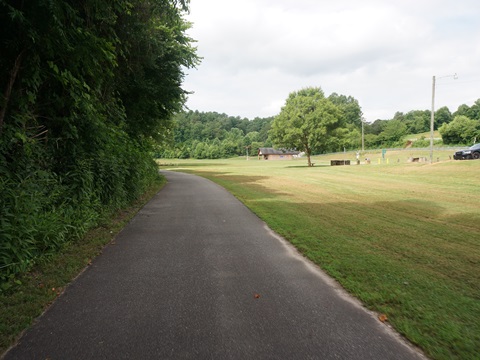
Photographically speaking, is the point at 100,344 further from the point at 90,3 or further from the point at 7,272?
the point at 90,3

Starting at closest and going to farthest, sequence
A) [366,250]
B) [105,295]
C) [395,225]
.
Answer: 1. [105,295]
2. [366,250]
3. [395,225]

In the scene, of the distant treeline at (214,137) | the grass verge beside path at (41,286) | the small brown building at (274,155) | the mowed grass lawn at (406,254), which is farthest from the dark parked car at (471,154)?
the small brown building at (274,155)

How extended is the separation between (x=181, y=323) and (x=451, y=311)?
9.63 feet

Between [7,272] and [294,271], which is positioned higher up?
[7,272]

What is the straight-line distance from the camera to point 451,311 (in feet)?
10.2

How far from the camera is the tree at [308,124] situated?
148 feet

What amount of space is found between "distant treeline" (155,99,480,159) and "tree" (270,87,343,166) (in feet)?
9.35

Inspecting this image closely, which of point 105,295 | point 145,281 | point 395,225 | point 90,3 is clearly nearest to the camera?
point 105,295

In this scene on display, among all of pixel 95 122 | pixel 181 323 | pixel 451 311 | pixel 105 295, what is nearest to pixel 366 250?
pixel 451 311

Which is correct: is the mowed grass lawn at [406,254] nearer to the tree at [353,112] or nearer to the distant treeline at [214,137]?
the distant treeline at [214,137]

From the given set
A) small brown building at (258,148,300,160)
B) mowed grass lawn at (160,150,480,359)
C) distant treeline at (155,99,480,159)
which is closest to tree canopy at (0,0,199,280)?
mowed grass lawn at (160,150,480,359)

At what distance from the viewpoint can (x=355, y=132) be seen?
299ft

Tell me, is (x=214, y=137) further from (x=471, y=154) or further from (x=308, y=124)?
(x=471, y=154)

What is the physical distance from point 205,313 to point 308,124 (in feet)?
146
